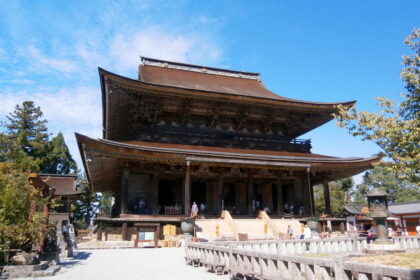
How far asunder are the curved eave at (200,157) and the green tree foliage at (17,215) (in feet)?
19.7

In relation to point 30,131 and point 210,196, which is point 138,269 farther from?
point 30,131

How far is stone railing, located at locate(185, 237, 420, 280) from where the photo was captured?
3887mm

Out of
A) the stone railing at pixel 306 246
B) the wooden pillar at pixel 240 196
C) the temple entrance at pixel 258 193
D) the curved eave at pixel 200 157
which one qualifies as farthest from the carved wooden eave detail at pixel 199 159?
the stone railing at pixel 306 246

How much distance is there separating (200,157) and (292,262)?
12177 mm

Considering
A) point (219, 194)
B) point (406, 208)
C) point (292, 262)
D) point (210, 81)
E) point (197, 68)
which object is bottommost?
point (292, 262)

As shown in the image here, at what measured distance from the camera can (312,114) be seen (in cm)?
2342

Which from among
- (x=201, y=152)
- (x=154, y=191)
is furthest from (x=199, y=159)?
(x=154, y=191)

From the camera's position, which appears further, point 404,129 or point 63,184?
point 63,184

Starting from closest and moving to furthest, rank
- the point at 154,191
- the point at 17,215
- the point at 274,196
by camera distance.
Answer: the point at 17,215 → the point at 154,191 → the point at 274,196

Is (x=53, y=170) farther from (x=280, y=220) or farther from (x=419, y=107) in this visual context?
(x=419, y=107)

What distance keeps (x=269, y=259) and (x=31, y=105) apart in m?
52.4

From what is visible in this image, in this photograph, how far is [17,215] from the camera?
339 inches

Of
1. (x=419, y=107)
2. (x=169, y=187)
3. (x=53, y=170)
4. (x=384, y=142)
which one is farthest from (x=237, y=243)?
(x=53, y=170)

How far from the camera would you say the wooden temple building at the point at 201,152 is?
17.6 m
